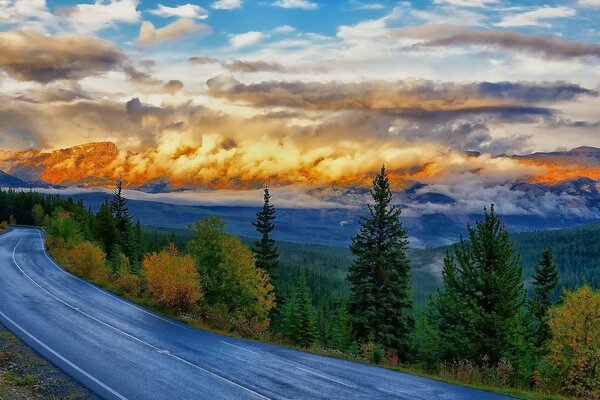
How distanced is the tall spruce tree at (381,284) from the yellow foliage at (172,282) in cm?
1277

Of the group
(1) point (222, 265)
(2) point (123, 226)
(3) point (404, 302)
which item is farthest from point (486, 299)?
(2) point (123, 226)

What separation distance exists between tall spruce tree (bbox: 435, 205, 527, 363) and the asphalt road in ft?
52.7

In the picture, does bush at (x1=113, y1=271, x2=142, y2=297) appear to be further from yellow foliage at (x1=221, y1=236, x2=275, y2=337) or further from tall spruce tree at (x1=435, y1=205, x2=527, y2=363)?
tall spruce tree at (x1=435, y1=205, x2=527, y2=363)

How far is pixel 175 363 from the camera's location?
21625 mm

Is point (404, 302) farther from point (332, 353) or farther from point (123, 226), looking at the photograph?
point (123, 226)

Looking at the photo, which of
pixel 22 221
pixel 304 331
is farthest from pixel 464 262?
pixel 22 221

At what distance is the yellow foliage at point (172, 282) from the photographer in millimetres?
35219

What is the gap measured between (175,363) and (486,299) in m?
23.6

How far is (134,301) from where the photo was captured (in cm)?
3812

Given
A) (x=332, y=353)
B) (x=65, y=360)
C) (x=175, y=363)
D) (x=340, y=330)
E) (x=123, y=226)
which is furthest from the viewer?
(x=123, y=226)

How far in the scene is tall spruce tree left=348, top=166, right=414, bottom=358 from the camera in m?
41.6

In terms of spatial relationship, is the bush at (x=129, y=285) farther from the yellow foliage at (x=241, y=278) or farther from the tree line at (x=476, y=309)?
the tree line at (x=476, y=309)

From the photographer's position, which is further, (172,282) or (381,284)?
(381,284)

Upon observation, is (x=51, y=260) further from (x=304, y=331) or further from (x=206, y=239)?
(x=304, y=331)
